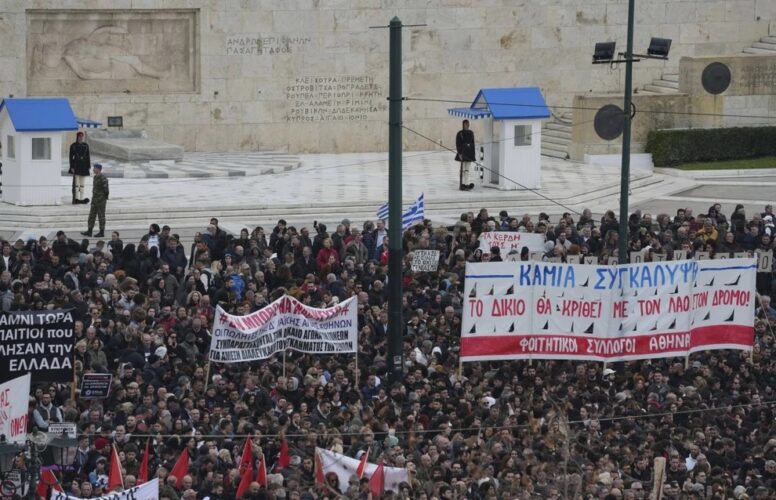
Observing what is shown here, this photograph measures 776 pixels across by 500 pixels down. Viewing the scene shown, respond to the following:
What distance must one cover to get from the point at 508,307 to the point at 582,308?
91cm

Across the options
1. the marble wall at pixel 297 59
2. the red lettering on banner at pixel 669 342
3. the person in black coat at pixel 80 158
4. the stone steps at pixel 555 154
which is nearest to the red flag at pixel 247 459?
the red lettering on banner at pixel 669 342

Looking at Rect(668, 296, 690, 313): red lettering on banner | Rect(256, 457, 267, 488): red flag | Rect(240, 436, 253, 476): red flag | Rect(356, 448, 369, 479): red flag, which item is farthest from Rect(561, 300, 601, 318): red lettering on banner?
Rect(256, 457, 267, 488): red flag

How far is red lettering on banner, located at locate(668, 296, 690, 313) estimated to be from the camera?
75.9ft

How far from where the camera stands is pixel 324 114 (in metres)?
44.8

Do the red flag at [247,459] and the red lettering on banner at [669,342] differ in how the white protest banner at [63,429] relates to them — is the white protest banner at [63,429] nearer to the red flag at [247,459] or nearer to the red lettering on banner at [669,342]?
the red flag at [247,459]

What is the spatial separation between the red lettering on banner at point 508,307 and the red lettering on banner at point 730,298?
250 centimetres

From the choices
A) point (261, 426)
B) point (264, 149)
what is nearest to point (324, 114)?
point (264, 149)

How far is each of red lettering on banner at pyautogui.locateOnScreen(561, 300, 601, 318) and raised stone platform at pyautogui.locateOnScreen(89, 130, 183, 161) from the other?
19489 millimetres

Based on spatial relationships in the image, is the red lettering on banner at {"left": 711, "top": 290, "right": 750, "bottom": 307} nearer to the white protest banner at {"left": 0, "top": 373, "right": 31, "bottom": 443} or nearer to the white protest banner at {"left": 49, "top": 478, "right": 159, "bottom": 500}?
the white protest banner at {"left": 49, "top": 478, "right": 159, "bottom": 500}

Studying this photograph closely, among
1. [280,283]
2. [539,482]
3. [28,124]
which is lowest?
[539,482]

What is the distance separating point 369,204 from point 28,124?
6.49 metres

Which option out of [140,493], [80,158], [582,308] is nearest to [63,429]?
[140,493]

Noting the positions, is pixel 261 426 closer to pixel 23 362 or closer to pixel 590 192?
pixel 23 362

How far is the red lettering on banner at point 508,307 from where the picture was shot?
22.8 meters
